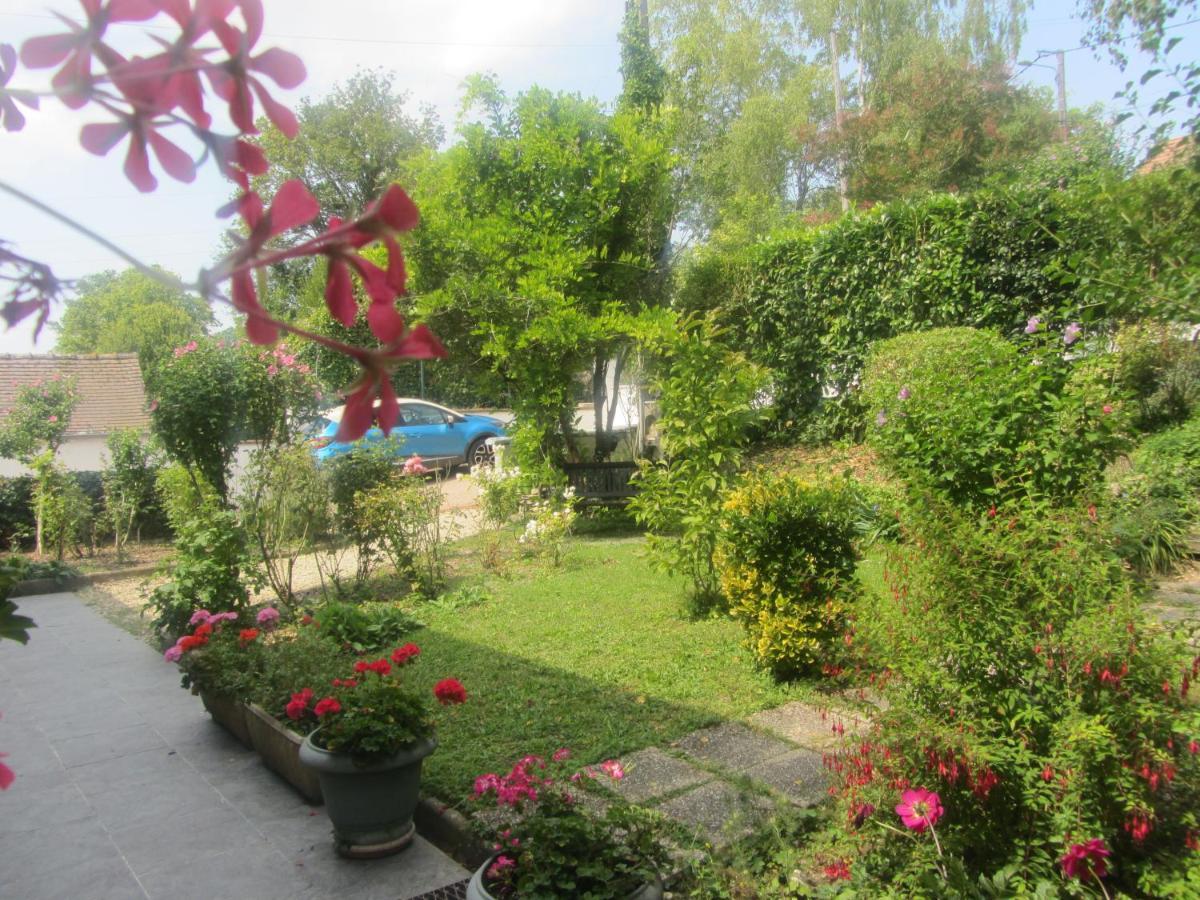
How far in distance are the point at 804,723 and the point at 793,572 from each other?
38.3 inches

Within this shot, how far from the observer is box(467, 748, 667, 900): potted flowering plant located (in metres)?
2.56

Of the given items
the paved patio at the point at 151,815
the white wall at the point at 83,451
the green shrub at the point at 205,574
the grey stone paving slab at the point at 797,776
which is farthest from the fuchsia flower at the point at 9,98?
the white wall at the point at 83,451

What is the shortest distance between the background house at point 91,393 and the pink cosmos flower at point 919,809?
14.8 meters

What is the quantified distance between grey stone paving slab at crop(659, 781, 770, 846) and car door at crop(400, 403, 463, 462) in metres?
12.7

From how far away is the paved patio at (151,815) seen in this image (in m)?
3.40

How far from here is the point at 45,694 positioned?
5926 millimetres

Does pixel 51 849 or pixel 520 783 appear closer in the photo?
pixel 520 783

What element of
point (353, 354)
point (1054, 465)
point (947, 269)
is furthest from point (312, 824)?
point (947, 269)

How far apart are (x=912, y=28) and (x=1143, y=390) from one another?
20641mm

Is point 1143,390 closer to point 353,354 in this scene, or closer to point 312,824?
point 312,824

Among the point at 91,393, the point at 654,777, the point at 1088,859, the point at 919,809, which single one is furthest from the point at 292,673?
the point at 91,393

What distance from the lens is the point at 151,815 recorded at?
159 inches

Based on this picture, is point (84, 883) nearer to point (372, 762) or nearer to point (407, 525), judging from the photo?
point (372, 762)

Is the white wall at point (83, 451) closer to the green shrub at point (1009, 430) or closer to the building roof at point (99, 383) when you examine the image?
the building roof at point (99, 383)
